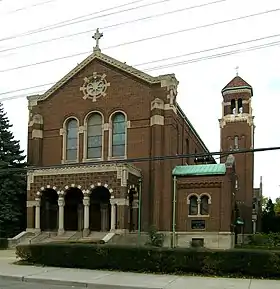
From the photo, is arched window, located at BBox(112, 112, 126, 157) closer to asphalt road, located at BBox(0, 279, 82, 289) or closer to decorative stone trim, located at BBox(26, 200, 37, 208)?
decorative stone trim, located at BBox(26, 200, 37, 208)

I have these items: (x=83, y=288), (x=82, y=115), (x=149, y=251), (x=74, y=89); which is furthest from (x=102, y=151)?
(x=83, y=288)

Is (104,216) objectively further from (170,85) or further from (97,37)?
(97,37)

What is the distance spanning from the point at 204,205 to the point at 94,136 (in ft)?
36.3

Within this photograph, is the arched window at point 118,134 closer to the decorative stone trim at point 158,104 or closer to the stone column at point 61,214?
the decorative stone trim at point 158,104

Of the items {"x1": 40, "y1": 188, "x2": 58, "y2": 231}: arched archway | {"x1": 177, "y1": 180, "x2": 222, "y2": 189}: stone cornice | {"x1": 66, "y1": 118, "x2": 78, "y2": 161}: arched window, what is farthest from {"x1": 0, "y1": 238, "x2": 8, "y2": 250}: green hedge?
{"x1": 177, "y1": 180, "x2": 222, "y2": 189}: stone cornice

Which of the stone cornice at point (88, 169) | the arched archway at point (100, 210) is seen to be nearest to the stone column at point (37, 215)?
the stone cornice at point (88, 169)

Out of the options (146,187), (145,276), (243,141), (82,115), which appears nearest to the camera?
(145,276)

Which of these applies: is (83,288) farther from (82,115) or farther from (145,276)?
(82,115)

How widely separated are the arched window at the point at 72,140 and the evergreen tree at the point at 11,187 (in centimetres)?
392

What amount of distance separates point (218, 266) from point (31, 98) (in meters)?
32.0

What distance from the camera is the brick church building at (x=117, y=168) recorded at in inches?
1526

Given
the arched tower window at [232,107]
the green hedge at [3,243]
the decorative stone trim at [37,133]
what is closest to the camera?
the green hedge at [3,243]

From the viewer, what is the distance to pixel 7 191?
134 ft

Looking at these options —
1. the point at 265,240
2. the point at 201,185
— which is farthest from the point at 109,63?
the point at 265,240
